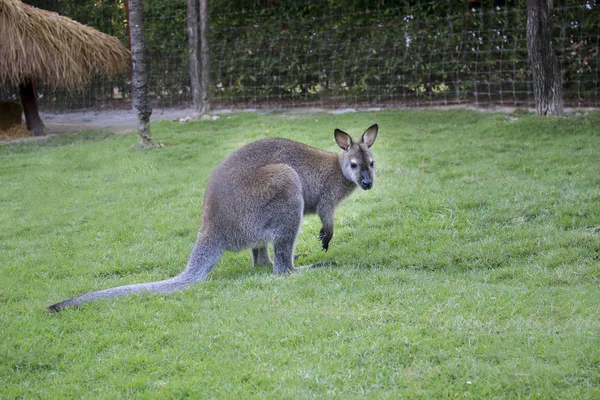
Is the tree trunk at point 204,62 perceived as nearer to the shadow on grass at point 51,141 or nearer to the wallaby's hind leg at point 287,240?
the shadow on grass at point 51,141

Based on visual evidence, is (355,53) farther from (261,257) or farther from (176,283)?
(176,283)

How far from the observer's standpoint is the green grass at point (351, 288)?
153 inches

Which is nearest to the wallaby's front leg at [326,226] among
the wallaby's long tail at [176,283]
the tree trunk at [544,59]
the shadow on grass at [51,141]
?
the wallaby's long tail at [176,283]

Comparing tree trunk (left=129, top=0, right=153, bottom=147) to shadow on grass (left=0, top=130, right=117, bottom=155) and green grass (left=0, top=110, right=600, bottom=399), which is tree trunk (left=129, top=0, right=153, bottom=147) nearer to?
green grass (left=0, top=110, right=600, bottom=399)

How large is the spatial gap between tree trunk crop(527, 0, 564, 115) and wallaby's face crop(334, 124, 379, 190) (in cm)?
533

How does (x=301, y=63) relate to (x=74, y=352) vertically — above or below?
above

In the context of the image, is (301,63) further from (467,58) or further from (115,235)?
(115,235)

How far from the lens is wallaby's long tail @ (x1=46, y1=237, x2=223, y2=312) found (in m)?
4.98

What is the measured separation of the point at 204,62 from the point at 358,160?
8.19 metres

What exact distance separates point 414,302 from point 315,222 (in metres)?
2.81

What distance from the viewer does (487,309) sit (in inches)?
181

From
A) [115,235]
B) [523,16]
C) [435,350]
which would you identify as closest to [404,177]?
[115,235]

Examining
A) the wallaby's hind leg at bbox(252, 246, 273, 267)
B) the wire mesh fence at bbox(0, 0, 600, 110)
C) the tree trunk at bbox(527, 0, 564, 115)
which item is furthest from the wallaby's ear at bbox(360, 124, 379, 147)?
the wire mesh fence at bbox(0, 0, 600, 110)

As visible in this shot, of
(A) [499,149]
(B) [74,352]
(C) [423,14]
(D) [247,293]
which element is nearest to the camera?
(B) [74,352]
